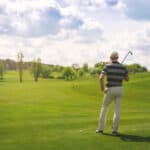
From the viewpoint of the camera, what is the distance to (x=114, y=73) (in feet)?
49.0

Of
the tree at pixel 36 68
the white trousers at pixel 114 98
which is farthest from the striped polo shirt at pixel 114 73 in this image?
the tree at pixel 36 68

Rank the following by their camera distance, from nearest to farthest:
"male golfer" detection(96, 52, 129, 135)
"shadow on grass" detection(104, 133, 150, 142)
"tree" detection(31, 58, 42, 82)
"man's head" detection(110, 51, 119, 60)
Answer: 1. "shadow on grass" detection(104, 133, 150, 142)
2. "man's head" detection(110, 51, 119, 60)
3. "male golfer" detection(96, 52, 129, 135)
4. "tree" detection(31, 58, 42, 82)

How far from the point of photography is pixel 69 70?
6796 inches

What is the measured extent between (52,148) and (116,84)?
3495 mm

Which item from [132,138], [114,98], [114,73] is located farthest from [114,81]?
[132,138]

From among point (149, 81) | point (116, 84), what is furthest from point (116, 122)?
point (149, 81)

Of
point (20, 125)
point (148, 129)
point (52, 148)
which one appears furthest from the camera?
point (20, 125)

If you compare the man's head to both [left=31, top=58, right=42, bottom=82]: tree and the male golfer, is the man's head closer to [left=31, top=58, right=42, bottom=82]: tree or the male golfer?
the male golfer

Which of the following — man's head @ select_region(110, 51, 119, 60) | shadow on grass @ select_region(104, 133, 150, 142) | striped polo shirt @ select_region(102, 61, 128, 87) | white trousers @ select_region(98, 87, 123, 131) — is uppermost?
man's head @ select_region(110, 51, 119, 60)

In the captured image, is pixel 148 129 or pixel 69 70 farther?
pixel 69 70

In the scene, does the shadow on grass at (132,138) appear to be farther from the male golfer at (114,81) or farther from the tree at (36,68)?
the tree at (36,68)

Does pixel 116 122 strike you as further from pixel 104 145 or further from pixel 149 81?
pixel 149 81

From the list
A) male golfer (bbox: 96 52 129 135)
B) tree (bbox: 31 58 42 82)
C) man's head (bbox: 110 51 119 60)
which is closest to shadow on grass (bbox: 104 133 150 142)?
male golfer (bbox: 96 52 129 135)

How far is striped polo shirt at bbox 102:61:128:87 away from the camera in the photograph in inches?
585
